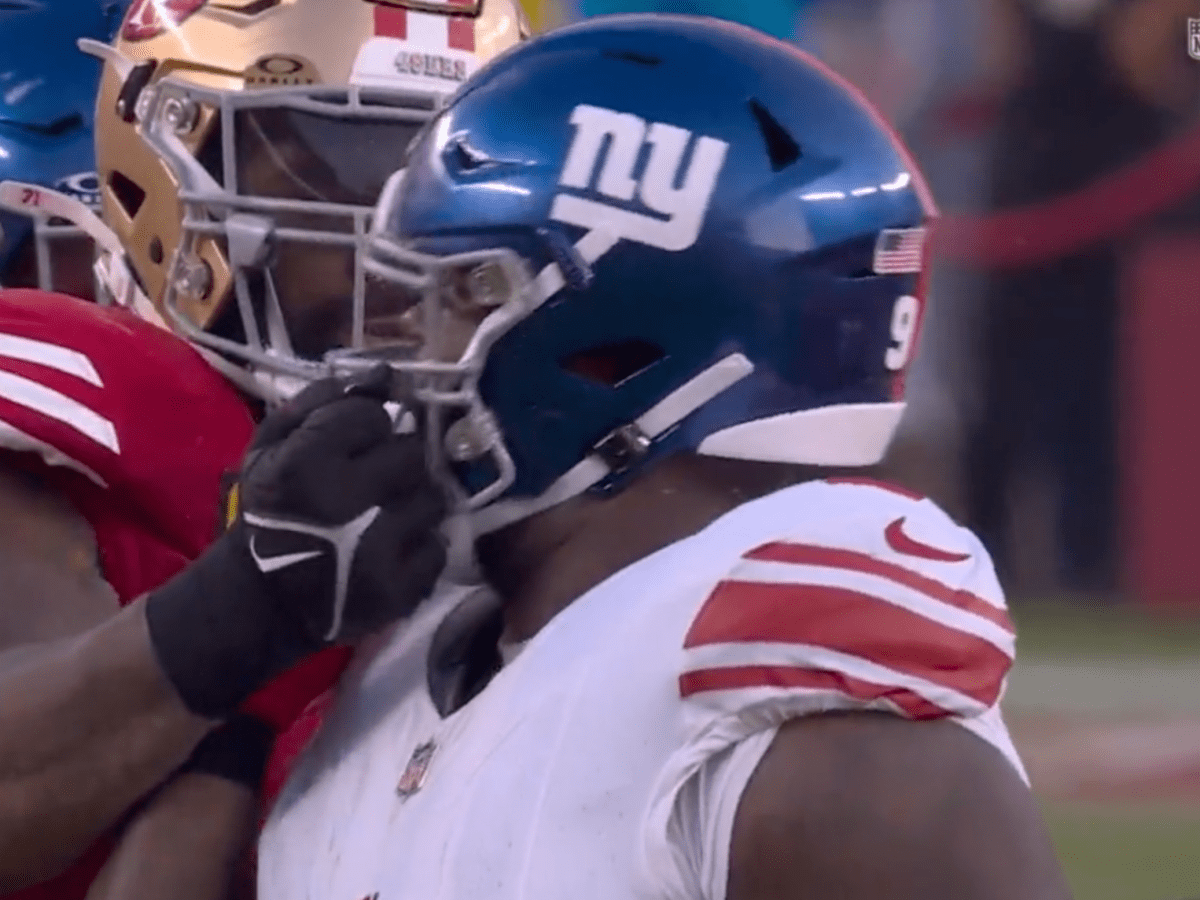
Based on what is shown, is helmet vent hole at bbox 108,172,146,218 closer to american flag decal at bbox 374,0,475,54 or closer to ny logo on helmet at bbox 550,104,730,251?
american flag decal at bbox 374,0,475,54

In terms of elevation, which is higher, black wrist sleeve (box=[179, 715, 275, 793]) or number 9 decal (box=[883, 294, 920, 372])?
number 9 decal (box=[883, 294, 920, 372])

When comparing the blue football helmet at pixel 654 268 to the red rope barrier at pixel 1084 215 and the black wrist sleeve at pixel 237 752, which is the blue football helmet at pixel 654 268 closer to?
the black wrist sleeve at pixel 237 752

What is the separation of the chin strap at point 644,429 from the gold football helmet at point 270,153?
0.99ft

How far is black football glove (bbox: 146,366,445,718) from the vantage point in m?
1.13

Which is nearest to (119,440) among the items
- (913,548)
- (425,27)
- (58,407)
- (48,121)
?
(58,407)

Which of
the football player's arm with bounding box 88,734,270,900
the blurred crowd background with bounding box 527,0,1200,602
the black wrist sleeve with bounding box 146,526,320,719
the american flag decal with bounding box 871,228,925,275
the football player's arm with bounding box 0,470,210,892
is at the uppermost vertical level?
the american flag decal with bounding box 871,228,925,275

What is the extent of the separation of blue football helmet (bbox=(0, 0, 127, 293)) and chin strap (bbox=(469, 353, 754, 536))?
2.88 feet

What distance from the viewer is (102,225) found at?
171 centimetres

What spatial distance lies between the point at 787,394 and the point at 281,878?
0.41m

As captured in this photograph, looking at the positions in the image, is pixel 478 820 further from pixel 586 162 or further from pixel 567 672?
pixel 586 162

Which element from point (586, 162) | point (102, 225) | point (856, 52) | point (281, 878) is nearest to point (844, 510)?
point (586, 162)

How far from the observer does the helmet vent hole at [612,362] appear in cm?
112

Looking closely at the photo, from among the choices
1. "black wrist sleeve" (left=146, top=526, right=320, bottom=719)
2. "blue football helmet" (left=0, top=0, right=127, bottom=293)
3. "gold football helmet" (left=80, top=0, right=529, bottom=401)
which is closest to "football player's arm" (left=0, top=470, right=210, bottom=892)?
"black wrist sleeve" (left=146, top=526, right=320, bottom=719)

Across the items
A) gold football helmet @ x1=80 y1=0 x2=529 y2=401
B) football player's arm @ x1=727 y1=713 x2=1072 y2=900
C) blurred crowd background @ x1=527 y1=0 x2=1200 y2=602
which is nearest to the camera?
football player's arm @ x1=727 y1=713 x2=1072 y2=900
